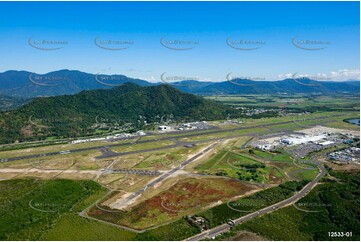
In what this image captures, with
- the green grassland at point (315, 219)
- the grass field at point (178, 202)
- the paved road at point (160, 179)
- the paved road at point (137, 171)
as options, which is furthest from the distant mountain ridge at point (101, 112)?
the green grassland at point (315, 219)

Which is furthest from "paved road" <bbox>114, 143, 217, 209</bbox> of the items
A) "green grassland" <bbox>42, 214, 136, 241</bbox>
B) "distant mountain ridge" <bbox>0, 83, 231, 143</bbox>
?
"distant mountain ridge" <bbox>0, 83, 231, 143</bbox>

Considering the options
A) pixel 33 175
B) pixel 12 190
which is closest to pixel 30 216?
pixel 12 190

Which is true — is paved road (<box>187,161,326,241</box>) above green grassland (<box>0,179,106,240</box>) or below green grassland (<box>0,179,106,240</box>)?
below

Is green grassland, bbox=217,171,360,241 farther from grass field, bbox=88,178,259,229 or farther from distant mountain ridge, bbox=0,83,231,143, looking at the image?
distant mountain ridge, bbox=0,83,231,143

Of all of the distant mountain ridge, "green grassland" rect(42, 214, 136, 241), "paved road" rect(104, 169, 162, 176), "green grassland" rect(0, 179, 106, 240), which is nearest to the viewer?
"green grassland" rect(42, 214, 136, 241)


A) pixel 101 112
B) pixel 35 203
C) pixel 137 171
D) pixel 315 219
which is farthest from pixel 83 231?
pixel 101 112

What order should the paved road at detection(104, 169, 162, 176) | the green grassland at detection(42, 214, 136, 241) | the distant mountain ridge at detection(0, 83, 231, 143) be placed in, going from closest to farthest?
1. the green grassland at detection(42, 214, 136, 241)
2. the paved road at detection(104, 169, 162, 176)
3. the distant mountain ridge at detection(0, 83, 231, 143)

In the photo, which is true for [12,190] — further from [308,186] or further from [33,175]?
[308,186]

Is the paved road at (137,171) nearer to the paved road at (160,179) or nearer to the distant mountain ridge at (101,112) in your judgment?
the paved road at (160,179)

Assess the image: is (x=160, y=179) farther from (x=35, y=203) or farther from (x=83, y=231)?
(x=35, y=203)

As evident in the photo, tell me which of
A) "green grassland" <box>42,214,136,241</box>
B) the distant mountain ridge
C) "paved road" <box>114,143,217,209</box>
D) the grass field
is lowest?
"green grassland" <box>42,214,136,241</box>

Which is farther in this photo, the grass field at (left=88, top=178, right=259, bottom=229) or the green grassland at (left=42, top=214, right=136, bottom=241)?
the grass field at (left=88, top=178, right=259, bottom=229)
